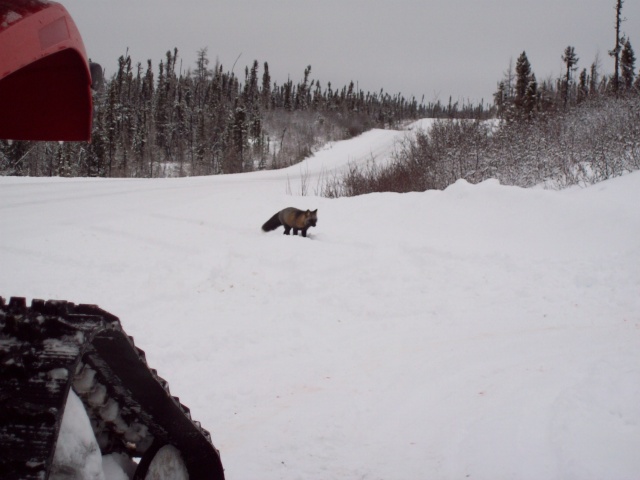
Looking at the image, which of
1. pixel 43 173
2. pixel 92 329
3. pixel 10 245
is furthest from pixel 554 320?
pixel 43 173

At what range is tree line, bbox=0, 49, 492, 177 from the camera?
1353 inches

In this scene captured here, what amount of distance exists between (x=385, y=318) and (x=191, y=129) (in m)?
49.6

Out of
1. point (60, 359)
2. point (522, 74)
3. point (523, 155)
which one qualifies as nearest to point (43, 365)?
point (60, 359)

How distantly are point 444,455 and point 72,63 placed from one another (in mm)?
2602

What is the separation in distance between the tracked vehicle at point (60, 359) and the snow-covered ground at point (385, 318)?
48.3 inches

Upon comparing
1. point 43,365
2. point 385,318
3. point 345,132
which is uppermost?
point 345,132

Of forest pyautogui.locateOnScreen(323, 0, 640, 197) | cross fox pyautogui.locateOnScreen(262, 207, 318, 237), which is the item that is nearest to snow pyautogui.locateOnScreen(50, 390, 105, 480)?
cross fox pyautogui.locateOnScreen(262, 207, 318, 237)

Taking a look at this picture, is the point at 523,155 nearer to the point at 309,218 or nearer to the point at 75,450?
the point at 309,218

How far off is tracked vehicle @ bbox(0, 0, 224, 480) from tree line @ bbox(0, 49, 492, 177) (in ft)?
79.4

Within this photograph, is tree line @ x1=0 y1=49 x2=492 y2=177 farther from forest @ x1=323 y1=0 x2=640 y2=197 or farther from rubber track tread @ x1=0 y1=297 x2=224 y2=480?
rubber track tread @ x1=0 y1=297 x2=224 y2=480

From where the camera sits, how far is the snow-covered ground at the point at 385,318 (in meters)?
2.80

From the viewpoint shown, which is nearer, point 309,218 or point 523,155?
point 309,218

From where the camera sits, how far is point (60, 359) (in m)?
0.91

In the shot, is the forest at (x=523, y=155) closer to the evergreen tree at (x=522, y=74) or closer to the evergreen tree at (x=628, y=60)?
the evergreen tree at (x=522, y=74)
